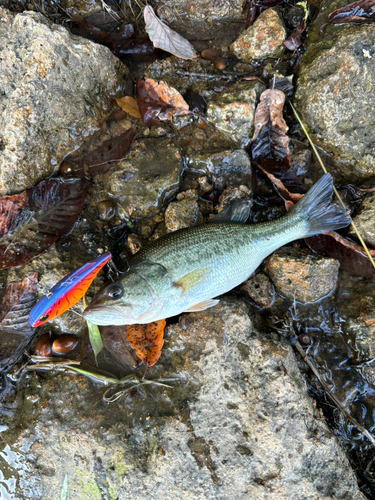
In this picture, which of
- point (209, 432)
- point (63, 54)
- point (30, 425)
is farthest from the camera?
point (63, 54)

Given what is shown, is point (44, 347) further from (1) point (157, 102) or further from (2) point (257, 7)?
(2) point (257, 7)

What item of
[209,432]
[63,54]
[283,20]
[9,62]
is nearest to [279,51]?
[283,20]

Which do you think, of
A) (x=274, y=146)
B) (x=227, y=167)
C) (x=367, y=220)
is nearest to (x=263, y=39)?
(x=274, y=146)

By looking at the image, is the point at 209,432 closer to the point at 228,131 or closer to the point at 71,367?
the point at 71,367

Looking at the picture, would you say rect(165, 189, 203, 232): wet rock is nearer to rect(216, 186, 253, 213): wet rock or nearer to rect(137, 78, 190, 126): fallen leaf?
rect(216, 186, 253, 213): wet rock

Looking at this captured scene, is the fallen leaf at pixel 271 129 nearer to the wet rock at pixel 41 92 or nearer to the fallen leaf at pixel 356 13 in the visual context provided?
the fallen leaf at pixel 356 13

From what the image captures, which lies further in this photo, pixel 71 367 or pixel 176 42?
pixel 176 42
